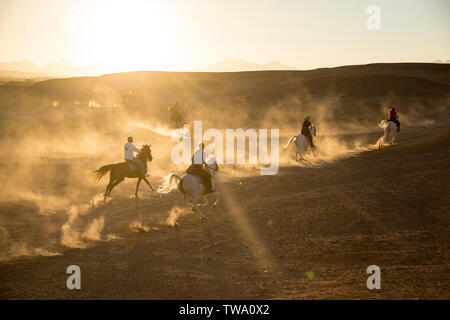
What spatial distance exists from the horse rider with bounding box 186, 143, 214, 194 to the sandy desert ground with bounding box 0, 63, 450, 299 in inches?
49.7

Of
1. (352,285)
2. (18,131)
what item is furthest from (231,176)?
(18,131)

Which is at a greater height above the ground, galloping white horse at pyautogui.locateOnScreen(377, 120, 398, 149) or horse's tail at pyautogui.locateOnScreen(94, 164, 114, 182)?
galloping white horse at pyautogui.locateOnScreen(377, 120, 398, 149)

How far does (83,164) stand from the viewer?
67.4 ft

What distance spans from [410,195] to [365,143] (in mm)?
13589

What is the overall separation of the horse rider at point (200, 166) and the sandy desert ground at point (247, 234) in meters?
1.26

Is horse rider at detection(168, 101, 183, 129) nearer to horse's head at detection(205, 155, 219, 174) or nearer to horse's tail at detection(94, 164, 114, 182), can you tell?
horse's tail at detection(94, 164, 114, 182)

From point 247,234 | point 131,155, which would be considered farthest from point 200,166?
point 131,155

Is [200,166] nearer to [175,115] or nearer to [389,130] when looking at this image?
[389,130]

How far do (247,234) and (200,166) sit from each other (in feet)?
9.08

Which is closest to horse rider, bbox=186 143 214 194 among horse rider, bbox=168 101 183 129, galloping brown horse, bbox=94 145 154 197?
galloping brown horse, bbox=94 145 154 197

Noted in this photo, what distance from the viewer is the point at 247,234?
11031mm

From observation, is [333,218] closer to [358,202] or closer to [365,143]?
[358,202]

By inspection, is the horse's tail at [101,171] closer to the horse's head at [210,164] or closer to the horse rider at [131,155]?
the horse rider at [131,155]

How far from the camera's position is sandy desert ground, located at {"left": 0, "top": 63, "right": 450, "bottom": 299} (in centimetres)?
792
